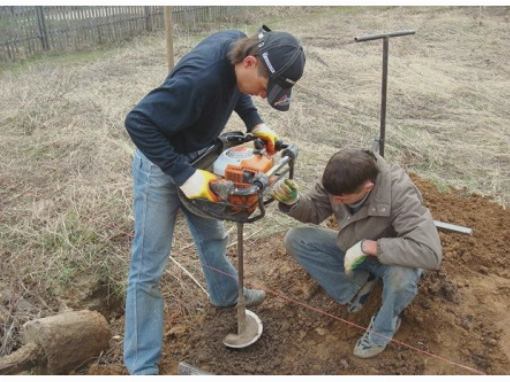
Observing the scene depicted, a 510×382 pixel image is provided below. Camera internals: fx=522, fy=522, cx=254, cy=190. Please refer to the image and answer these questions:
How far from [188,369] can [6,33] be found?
7.88m

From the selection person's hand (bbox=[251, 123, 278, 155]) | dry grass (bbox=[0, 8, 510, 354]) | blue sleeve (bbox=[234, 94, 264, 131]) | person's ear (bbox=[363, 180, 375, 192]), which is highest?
blue sleeve (bbox=[234, 94, 264, 131])

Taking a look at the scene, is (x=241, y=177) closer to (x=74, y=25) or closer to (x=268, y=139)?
(x=268, y=139)

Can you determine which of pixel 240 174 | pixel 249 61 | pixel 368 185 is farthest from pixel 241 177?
pixel 368 185

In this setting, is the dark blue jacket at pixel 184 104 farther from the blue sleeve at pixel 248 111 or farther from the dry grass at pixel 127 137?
the dry grass at pixel 127 137

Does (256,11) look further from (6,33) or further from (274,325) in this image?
(274,325)

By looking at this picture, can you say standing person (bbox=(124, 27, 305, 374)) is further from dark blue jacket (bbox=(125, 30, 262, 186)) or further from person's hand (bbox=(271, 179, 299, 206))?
person's hand (bbox=(271, 179, 299, 206))

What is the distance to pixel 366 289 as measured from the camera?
2.60 metres

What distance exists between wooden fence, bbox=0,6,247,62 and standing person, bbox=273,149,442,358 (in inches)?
296

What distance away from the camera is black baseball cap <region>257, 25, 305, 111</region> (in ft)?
6.34

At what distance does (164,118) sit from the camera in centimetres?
194

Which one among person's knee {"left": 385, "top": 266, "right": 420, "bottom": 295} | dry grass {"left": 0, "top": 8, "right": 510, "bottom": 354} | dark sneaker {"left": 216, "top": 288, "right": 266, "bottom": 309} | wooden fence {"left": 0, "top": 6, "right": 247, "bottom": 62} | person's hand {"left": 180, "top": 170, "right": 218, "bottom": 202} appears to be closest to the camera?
person's hand {"left": 180, "top": 170, "right": 218, "bottom": 202}

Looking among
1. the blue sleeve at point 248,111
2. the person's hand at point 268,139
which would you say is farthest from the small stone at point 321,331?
the blue sleeve at point 248,111

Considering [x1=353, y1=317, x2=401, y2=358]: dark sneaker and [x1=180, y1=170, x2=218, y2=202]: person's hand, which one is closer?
[x1=180, y1=170, x2=218, y2=202]: person's hand

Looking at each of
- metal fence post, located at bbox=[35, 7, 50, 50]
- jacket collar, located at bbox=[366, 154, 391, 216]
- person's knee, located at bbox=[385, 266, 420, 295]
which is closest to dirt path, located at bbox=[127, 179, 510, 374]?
person's knee, located at bbox=[385, 266, 420, 295]
